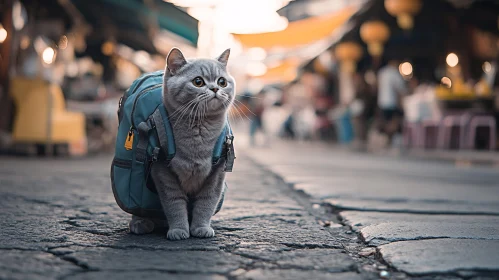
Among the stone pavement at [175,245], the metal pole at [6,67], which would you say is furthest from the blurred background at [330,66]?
the stone pavement at [175,245]

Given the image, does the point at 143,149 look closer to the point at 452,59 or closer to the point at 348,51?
the point at 348,51

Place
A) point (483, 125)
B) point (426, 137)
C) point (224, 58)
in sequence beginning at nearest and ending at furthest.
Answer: point (224, 58)
point (483, 125)
point (426, 137)

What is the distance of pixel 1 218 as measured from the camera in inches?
96.2

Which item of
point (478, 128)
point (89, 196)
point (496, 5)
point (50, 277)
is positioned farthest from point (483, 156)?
point (50, 277)

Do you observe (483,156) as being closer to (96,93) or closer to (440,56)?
(440,56)

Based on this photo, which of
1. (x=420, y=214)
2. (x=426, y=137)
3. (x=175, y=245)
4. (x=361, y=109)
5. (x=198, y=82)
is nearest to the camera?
(x=175, y=245)

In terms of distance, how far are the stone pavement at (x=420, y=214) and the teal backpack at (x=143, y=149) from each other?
0.77 metres

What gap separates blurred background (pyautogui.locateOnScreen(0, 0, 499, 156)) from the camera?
24.6 ft

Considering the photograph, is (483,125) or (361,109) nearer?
(483,125)

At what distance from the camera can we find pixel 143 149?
2.16 meters

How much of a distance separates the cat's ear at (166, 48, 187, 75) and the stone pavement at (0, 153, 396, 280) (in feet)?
2.27

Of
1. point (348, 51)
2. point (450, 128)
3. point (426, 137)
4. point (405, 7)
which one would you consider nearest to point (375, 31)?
point (405, 7)

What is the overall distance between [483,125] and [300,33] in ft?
18.4

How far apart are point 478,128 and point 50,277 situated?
31.0 feet
